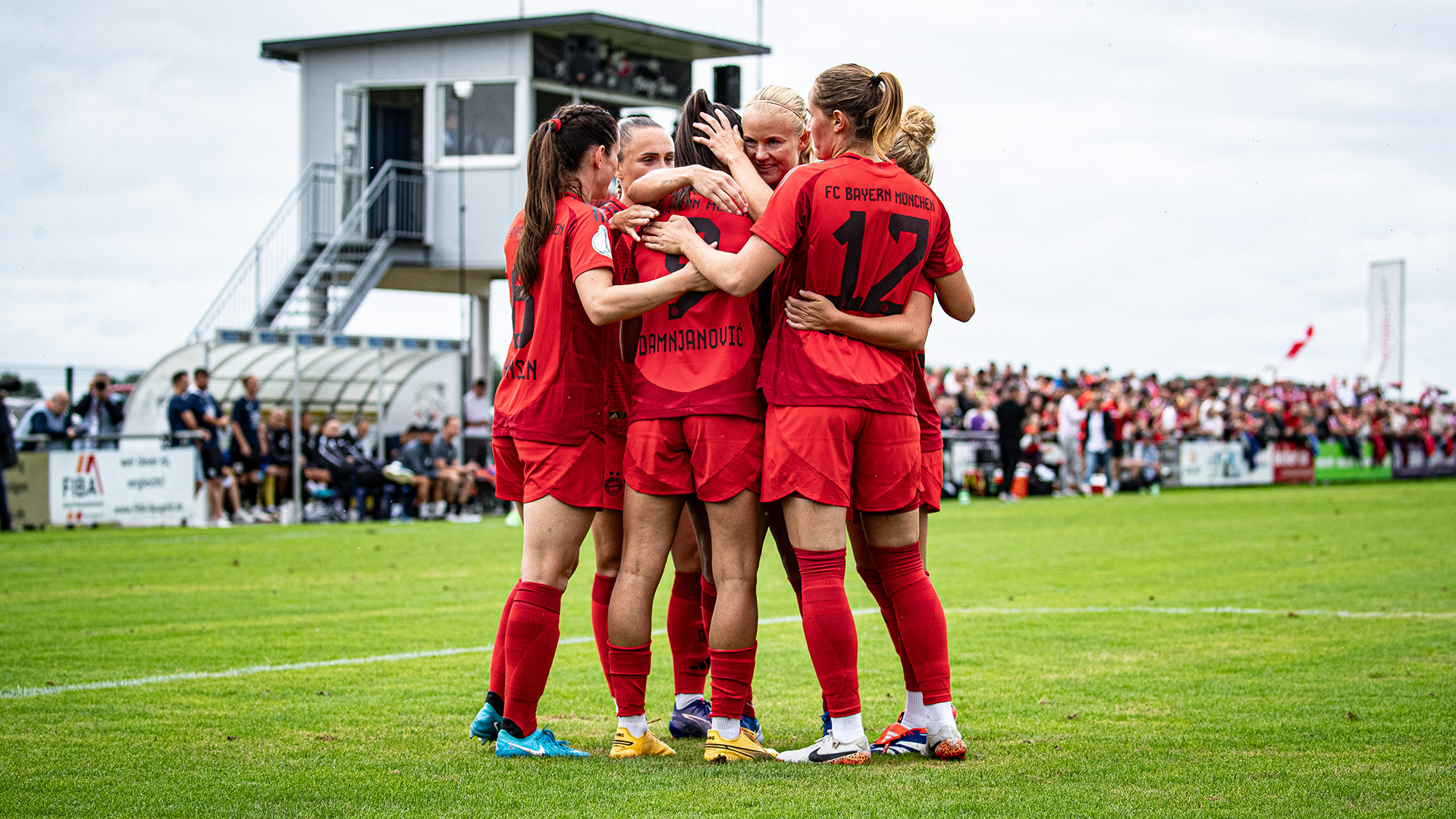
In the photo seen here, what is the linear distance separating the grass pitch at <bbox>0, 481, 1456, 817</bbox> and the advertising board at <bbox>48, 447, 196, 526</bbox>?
21.6 ft

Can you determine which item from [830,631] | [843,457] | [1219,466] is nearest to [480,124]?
Answer: [1219,466]

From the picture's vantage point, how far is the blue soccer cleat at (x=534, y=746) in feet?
14.6

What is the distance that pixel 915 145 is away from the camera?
4.96m

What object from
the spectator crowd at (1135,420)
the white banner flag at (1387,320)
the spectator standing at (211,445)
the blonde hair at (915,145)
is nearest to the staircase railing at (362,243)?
the spectator standing at (211,445)

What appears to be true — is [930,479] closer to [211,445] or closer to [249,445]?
[211,445]

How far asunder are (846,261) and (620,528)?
4.21 ft

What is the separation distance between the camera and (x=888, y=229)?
436cm

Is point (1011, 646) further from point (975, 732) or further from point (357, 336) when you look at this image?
point (357, 336)

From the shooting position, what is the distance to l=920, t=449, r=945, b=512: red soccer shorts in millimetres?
4715

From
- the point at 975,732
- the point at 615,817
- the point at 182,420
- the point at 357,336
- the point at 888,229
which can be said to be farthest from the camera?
the point at 357,336

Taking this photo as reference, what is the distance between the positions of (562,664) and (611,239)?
2.87 m

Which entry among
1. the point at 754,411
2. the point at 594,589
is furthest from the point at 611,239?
the point at 594,589

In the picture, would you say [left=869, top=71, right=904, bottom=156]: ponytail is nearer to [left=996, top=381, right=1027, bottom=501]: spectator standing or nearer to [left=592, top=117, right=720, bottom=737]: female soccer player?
[left=592, top=117, right=720, bottom=737]: female soccer player

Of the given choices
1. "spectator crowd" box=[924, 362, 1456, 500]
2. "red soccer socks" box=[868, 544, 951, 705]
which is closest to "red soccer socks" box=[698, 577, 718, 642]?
"red soccer socks" box=[868, 544, 951, 705]
